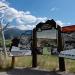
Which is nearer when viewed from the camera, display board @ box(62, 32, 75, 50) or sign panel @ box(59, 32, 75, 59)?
sign panel @ box(59, 32, 75, 59)

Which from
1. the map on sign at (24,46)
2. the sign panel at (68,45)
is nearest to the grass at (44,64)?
the map on sign at (24,46)

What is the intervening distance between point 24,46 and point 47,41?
1.52 meters

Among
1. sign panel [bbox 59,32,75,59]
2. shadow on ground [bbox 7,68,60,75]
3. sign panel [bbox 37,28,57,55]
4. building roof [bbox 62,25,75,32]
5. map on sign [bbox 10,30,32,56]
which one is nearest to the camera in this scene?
sign panel [bbox 59,32,75,59]

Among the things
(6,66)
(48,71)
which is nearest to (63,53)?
(48,71)

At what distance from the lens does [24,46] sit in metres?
13.6

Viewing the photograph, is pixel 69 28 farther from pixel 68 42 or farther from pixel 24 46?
pixel 24 46

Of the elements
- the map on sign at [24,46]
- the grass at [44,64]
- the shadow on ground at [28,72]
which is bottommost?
the shadow on ground at [28,72]

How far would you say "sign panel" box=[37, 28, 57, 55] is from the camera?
40.4 ft

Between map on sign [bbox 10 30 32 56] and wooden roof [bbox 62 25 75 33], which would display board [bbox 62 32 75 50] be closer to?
wooden roof [bbox 62 25 75 33]

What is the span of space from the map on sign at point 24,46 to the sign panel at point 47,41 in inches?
24.1

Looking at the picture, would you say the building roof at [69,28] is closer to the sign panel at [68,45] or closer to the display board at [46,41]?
the sign panel at [68,45]

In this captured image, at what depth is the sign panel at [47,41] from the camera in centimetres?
1233

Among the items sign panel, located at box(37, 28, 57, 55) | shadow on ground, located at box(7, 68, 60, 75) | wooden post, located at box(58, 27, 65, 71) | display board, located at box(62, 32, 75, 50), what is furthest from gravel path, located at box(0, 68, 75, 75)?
display board, located at box(62, 32, 75, 50)

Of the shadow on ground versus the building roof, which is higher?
the building roof
